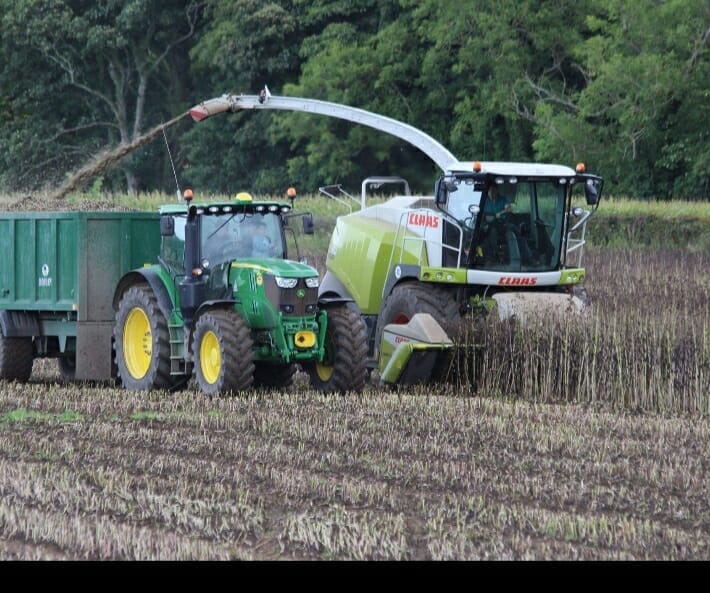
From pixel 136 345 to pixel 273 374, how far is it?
1.34m

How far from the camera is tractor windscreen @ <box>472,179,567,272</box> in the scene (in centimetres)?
1433

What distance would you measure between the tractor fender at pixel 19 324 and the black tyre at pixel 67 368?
0.81 meters

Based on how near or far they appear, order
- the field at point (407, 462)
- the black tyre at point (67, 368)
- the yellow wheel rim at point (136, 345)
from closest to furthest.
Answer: the field at point (407, 462)
the yellow wheel rim at point (136, 345)
the black tyre at point (67, 368)

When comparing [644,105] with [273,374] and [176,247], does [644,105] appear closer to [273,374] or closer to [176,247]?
[273,374]

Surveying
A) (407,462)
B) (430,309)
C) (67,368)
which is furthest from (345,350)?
(67,368)

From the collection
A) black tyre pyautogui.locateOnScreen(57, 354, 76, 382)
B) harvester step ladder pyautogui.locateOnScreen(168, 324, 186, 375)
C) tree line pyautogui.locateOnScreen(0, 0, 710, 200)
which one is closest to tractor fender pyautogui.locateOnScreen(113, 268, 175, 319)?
harvester step ladder pyautogui.locateOnScreen(168, 324, 186, 375)

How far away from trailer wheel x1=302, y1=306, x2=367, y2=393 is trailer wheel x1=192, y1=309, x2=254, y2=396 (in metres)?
0.79

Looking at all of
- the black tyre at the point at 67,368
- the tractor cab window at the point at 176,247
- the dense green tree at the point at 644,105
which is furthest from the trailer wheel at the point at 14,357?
the dense green tree at the point at 644,105

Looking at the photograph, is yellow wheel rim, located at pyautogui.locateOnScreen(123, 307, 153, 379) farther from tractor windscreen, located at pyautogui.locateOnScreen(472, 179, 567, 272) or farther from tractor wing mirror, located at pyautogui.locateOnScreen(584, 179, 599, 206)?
tractor wing mirror, located at pyautogui.locateOnScreen(584, 179, 599, 206)

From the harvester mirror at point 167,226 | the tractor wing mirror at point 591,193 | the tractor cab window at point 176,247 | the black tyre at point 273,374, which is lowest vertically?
the black tyre at point 273,374

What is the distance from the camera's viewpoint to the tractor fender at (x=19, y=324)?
14.8 m

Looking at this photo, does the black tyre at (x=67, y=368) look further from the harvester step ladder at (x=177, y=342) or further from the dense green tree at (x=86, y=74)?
the dense green tree at (x=86, y=74)

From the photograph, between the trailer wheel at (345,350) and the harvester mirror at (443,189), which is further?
the harvester mirror at (443,189)

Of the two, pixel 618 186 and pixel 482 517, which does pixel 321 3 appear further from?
pixel 482 517
